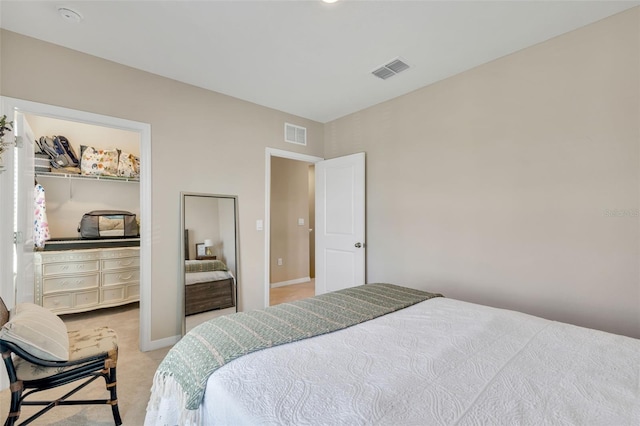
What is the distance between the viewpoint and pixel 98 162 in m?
3.71

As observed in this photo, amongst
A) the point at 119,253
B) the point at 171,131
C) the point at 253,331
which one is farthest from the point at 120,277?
the point at 253,331

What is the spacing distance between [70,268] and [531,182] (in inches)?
184

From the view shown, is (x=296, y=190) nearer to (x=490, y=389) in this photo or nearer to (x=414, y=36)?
(x=414, y=36)

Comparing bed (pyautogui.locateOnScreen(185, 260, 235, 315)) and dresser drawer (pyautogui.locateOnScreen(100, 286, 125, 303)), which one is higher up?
Answer: bed (pyautogui.locateOnScreen(185, 260, 235, 315))

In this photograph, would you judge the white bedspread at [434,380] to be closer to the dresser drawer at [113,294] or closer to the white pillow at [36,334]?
the white pillow at [36,334]

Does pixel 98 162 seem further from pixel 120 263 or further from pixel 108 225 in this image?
pixel 120 263

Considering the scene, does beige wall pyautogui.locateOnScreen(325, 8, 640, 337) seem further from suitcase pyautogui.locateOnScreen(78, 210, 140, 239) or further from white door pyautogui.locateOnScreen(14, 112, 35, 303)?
suitcase pyautogui.locateOnScreen(78, 210, 140, 239)

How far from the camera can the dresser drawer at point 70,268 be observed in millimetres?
3234

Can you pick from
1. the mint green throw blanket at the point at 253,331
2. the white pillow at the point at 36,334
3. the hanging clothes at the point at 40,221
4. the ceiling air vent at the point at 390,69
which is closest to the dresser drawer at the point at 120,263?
the hanging clothes at the point at 40,221

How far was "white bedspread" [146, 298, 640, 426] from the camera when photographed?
830 millimetres

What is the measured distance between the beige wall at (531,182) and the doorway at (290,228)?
2170 mm

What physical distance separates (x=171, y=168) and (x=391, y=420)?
2.77m

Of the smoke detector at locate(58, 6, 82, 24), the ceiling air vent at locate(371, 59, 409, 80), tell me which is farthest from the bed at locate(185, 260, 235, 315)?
the ceiling air vent at locate(371, 59, 409, 80)

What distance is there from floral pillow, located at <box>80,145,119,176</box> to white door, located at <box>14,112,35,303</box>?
1359 mm
